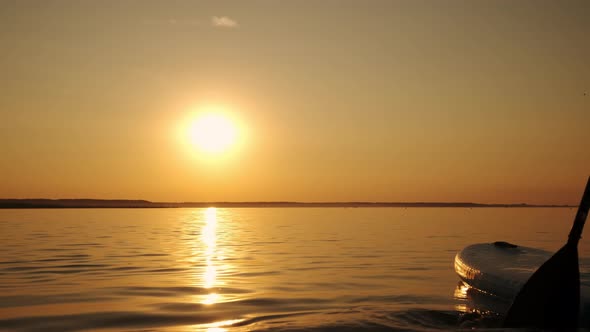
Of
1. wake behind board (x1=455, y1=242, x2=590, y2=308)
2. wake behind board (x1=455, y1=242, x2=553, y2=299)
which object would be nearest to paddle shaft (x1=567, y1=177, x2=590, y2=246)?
wake behind board (x1=455, y1=242, x2=590, y2=308)

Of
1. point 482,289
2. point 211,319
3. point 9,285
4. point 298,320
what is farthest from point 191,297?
point 482,289

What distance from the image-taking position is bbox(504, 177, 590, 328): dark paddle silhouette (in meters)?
10.3

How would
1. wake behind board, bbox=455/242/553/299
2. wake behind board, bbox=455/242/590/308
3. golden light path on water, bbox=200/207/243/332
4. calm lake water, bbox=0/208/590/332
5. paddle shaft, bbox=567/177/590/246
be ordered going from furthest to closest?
wake behind board, bbox=455/242/553/299 → wake behind board, bbox=455/242/590/308 → calm lake water, bbox=0/208/590/332 → golden light path on water, bbox=200/207/243/332 → paddle shaft, bbox=567/177/590/246

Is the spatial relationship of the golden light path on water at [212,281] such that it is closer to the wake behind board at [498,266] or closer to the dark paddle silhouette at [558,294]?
the dark paddle silhouette at [558,294]

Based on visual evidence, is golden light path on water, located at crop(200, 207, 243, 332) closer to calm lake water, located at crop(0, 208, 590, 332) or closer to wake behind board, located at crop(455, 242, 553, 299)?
calm lake water, located at crop(0, 208, 590, 332)

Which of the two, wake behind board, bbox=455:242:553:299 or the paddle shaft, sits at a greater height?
the paddle shaft

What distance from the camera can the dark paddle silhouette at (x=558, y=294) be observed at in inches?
405

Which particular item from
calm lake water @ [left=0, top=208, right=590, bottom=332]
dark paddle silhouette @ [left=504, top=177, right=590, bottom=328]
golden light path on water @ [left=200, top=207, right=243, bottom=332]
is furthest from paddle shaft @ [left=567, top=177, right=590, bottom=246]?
golden light path on water @ [left=200, top=207, right=243, bottom=332]

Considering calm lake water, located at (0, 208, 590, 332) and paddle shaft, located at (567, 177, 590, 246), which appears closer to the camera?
paddle shaft, located at (567, 177, 590, 246)

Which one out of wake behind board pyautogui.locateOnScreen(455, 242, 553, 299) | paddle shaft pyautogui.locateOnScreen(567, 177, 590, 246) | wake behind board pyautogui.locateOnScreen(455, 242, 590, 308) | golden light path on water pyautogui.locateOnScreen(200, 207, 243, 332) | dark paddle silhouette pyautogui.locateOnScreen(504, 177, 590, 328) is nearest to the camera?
paddle shaft pyautogui.locateOnScreen(567, 177, 590, 246)

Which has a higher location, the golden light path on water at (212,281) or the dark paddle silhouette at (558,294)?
the dark paddle silhouette at (558,294)

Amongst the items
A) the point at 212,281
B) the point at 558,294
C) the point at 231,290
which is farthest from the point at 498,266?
the point at 212,281

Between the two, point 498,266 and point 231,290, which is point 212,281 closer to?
point 231,290

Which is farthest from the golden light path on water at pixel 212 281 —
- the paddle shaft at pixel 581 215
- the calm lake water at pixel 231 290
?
the paddle shaft at pixel 581 215
